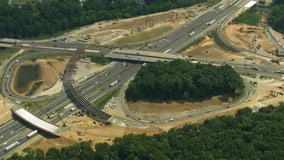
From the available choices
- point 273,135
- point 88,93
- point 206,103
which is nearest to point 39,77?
point 88,93

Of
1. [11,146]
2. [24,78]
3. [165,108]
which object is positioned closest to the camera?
[11,146]

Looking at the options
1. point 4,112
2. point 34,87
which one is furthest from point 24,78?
point 4,112

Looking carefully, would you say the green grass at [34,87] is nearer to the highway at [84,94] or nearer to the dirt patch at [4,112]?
the dirt patch at [4,112]

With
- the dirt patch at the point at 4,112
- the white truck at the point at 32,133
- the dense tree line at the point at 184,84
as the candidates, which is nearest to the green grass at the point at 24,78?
the dirt patch at the point at 4,112

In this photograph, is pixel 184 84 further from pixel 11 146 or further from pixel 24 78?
pixel 24 78

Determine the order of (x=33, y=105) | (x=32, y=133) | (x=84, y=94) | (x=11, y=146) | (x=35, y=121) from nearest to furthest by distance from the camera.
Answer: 1. (x=11, y=146)
2. (x=32, y=133)
3. (x=35, y=121)
4. (x=33, y=105)
5. (x=84, y=94)

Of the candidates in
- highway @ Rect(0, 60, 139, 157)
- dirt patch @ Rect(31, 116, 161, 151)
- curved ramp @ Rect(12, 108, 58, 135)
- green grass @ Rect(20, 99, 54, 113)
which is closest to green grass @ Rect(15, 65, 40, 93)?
green grass @ Rect(20, 99, 54, 113)

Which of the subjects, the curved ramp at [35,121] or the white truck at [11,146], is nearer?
the white truck at [11,146]

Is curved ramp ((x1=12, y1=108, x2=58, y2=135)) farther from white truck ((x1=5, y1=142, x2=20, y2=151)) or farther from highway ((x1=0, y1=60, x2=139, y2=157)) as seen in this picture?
white truck ((x1=5, y1=142, x2=20, y2=151))
